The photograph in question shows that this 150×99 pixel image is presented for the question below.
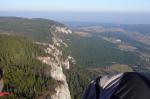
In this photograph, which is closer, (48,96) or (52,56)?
(48,96)

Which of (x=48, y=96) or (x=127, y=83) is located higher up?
(x=127, y=83)

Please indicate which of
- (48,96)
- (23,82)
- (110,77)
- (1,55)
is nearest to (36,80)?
(23,82)

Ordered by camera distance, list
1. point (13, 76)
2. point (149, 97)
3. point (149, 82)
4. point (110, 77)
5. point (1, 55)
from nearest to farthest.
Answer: point (149, 97), point (149, 82), point (110, 77), point (13, 76), point (1, 55)

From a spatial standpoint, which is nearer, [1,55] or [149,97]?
[149,97]

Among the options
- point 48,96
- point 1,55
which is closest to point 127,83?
point 48,96

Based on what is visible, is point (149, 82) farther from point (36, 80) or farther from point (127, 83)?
point (36, 80)

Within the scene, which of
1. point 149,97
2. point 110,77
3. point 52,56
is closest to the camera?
point 149,97

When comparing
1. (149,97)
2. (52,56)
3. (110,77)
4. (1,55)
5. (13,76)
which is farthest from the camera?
(52,56)

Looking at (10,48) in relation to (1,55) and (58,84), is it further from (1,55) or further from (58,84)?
(58,84)

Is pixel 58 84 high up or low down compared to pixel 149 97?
down
